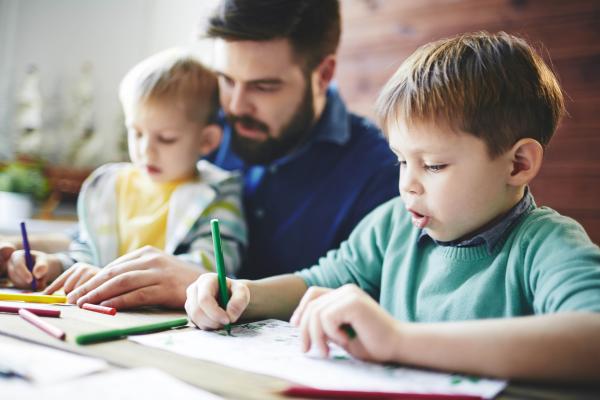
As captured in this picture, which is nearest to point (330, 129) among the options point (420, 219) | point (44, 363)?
point (420, 219)

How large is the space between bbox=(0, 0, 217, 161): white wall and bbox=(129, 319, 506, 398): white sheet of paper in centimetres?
272

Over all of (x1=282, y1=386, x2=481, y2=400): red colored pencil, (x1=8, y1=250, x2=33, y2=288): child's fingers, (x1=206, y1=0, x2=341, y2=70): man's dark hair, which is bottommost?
(x1=8, y1=250, x2=33, y2=288): child's fingers

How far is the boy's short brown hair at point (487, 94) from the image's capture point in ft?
2.73

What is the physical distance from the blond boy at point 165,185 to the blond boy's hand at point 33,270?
5 centimetres

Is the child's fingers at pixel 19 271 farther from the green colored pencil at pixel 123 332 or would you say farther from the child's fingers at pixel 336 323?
the child's fingers at pixel 336 323

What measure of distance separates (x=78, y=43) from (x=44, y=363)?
10.4ft

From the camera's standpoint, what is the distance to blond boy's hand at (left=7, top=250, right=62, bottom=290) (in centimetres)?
117

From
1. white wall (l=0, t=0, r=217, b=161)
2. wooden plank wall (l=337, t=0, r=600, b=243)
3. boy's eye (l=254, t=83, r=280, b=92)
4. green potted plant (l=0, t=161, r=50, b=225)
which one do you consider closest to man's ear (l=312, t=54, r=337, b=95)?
boy's eye (l=254, t=83, r=280, b=92)

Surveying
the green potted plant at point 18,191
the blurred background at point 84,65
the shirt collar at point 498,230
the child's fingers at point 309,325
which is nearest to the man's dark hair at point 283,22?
the blurred background at point 84,65

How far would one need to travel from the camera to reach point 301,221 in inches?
60.2

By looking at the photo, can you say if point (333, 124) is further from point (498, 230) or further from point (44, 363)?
point (44, 363)

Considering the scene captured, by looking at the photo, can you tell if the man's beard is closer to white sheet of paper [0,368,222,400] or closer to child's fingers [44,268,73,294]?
child's fingers [44,268,73,294]

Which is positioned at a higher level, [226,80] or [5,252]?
[226,80]

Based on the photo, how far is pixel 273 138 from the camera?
1636 millimetres
